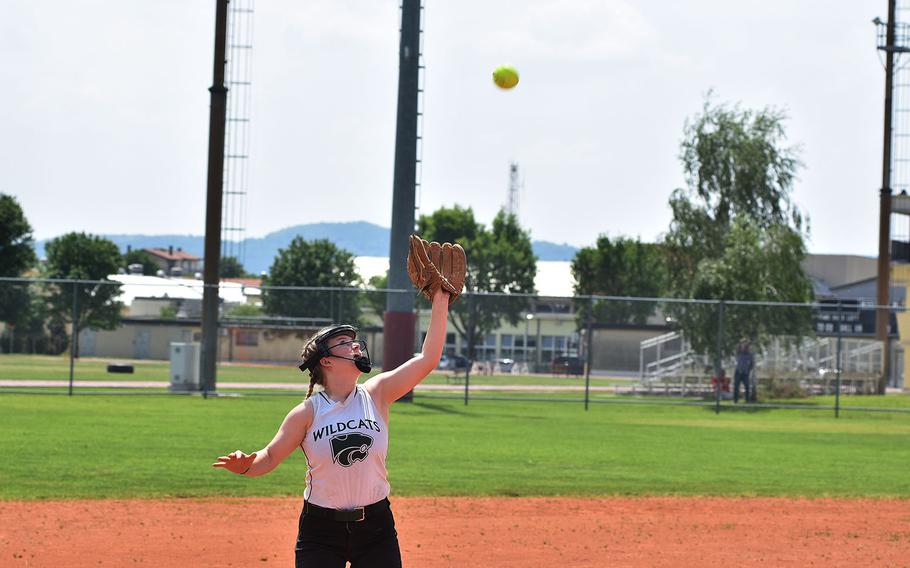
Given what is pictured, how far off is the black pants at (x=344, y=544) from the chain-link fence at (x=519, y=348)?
2067cm

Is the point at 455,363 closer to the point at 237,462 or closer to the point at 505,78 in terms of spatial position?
the point at 505,78

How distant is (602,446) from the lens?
18969mm

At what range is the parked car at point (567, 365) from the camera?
29.2 metres

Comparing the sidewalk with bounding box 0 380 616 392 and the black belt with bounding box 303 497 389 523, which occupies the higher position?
the black belt with bounding box 303 497 389 523

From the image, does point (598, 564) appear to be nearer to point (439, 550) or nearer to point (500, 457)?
point (439, 550)

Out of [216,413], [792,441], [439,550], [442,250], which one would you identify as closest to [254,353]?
[216,413]

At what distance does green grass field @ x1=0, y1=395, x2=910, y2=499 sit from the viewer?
14.0 meters

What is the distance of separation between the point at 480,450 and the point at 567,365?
12.2 m

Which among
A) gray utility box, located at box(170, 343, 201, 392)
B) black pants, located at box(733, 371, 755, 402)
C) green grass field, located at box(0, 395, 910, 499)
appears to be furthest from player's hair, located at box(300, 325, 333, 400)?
black pants, located at box(733, 371, 755, 402)

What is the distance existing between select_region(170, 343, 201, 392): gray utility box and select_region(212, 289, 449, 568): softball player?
2205cm

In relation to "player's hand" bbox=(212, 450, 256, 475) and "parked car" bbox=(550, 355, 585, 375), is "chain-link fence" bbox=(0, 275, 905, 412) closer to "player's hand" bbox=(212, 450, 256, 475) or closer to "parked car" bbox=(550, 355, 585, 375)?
"parked car" bbox=(550, 355, 585, 375)

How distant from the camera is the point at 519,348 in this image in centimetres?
2894

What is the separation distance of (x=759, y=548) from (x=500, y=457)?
665cm

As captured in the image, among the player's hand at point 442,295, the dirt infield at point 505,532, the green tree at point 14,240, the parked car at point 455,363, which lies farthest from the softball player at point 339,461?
the green tree at point 14,240
